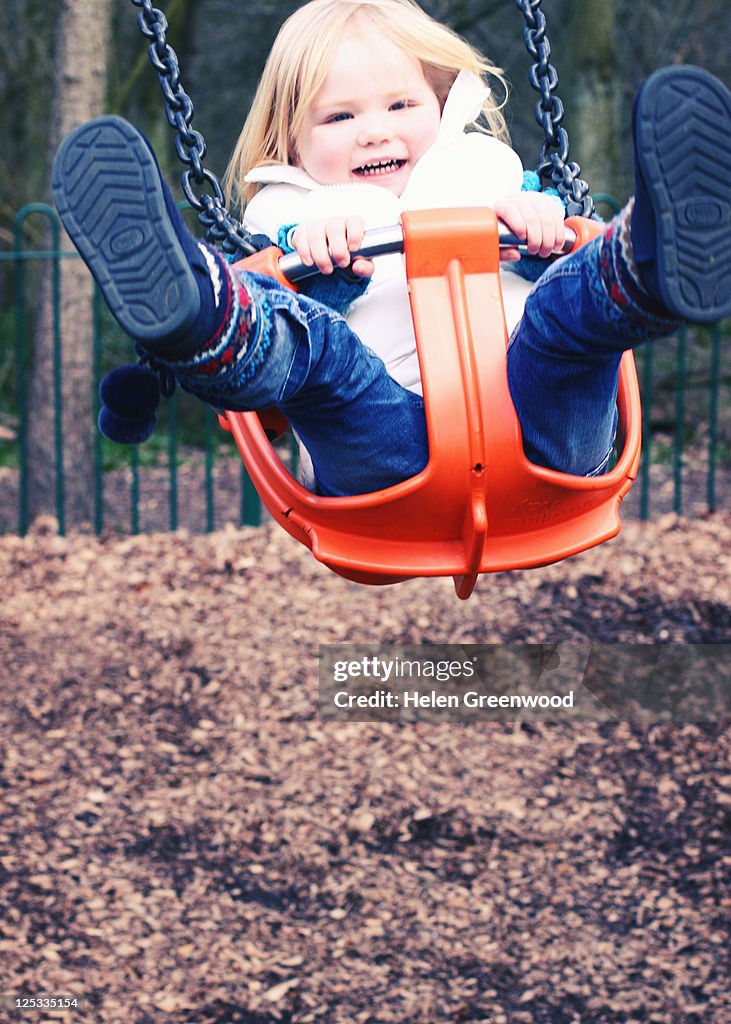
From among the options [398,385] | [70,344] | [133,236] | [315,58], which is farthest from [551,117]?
[70,344]

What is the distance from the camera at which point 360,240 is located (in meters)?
1.61

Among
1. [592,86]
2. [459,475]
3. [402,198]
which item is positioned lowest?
[459,475]

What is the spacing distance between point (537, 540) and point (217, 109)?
26.4 ft

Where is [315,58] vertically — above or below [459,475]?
above

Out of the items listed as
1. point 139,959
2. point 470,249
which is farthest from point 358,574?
point 139,959

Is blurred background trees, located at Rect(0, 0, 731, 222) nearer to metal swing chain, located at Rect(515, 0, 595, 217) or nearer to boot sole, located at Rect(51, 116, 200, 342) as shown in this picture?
metal swing chain, located at Rect(515, 0, 595, 217)

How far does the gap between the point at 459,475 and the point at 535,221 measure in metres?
0.37

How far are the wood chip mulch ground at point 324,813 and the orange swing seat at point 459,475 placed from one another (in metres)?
1.98

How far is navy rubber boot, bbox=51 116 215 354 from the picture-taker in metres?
1.27

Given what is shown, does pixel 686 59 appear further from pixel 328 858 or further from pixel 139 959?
pixel 139 959

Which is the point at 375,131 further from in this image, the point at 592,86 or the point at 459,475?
the point at 592,86

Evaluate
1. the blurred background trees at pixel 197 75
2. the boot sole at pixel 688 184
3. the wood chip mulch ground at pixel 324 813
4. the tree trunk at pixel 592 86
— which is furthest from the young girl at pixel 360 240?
the tree trunk at pixel 592 86

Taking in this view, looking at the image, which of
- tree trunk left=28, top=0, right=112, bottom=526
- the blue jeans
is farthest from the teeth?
tree trunk left=28, top=0, right=112, bottom=526

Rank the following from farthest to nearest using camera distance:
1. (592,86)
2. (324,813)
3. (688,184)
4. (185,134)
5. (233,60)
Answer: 1. (233,60)
2. (592,86)
3. (324,813)
4. (185,134)
5. (688,184)
